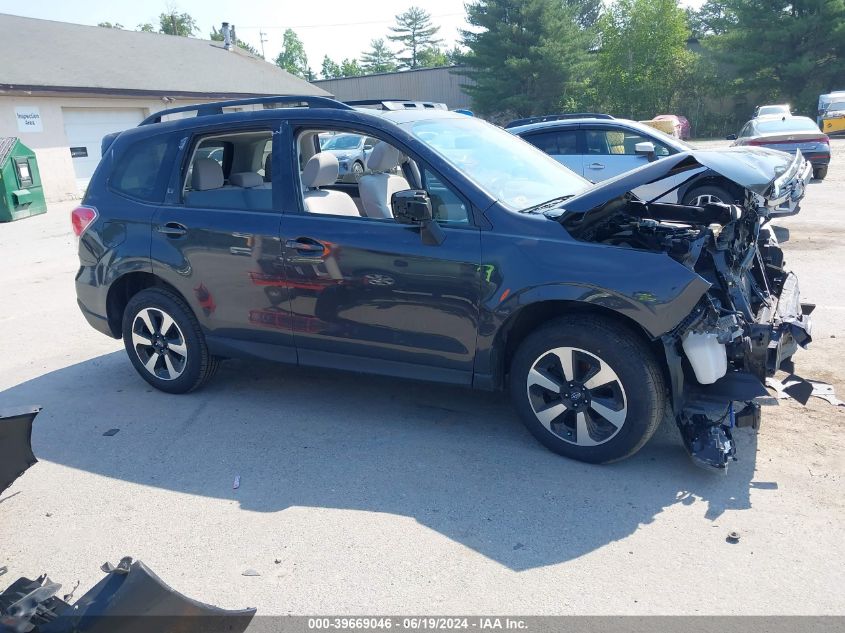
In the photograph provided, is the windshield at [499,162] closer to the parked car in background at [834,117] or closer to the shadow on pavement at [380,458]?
the shadow on pavement at [380,458]

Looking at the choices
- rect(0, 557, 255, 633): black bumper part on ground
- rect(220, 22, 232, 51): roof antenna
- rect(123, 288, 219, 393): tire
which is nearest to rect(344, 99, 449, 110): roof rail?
rect(123, 288, 219, 393): tire

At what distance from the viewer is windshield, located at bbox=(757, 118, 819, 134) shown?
1653 cm

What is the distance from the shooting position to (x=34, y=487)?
13.5 feet

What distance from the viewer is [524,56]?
44000mm

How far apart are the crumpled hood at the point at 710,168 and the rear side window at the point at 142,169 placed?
2873 millimetres

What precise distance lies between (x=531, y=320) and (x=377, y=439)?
3.96 feet

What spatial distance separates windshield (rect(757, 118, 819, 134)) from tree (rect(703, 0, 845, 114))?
23803 mm

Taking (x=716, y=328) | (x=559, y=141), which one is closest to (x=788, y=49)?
A: (x=559, y=141)

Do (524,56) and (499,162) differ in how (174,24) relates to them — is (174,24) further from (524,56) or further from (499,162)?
(499,162)

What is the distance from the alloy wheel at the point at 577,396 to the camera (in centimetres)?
384

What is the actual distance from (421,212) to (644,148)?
7.09 m

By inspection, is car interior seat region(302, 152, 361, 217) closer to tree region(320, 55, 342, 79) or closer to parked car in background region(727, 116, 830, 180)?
parked car in background region(727, 116, 830, 180)

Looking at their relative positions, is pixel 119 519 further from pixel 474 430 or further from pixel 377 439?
pixel 474 430

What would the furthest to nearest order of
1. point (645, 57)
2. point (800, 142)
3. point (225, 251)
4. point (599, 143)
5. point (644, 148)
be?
point (645, 57)
point (800, 142)
point (599, 143)
point (644, 148)
point (225, 251)
